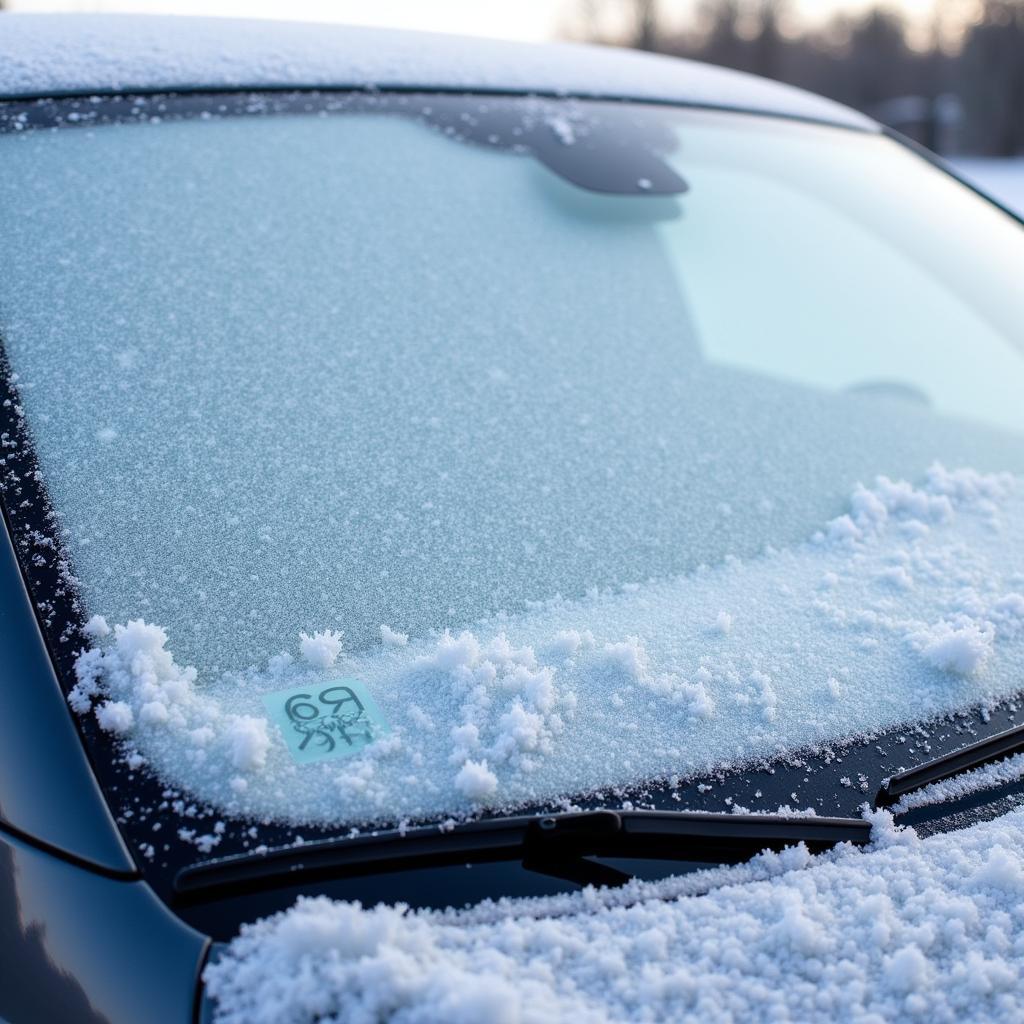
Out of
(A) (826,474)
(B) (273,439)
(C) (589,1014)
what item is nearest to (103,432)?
(B) (273,439)

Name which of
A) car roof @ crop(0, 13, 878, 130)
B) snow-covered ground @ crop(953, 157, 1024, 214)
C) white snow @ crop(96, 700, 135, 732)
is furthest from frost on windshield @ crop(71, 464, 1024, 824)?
snow-covered ground @ crop(953, 157, 1024, 214)

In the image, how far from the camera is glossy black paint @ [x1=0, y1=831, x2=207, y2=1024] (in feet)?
2.58

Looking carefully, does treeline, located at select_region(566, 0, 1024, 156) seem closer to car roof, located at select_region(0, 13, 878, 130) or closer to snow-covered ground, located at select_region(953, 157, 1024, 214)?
snow-covered ground, located at select_region(953, 157, 1024, 214)

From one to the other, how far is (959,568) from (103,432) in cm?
104

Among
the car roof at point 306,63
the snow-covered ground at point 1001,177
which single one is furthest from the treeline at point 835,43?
the car roof at point 306,63

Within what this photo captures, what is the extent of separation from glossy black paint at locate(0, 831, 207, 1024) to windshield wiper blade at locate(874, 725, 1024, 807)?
0.64m

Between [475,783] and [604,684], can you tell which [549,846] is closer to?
[475,783]

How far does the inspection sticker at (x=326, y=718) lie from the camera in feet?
3.16

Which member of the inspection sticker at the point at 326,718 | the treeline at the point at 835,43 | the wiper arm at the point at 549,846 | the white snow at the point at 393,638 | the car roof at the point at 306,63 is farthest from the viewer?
the treeline at the point at 835,43

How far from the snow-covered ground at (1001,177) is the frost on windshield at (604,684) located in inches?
321

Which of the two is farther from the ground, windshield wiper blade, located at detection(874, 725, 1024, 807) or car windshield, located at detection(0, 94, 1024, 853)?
car windshield, located at detection(0, 94, 1024, 853)

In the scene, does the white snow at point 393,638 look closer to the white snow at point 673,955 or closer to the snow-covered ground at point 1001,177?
the white snow at point 673,955

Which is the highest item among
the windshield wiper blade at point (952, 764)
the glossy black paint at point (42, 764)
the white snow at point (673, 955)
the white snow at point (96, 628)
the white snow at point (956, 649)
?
the white snow at point (96, 628)

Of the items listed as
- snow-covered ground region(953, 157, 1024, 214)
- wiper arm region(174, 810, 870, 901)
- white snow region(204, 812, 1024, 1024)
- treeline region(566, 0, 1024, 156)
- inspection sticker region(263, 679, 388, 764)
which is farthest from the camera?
treeline region(566, 0, 1024, 156)
